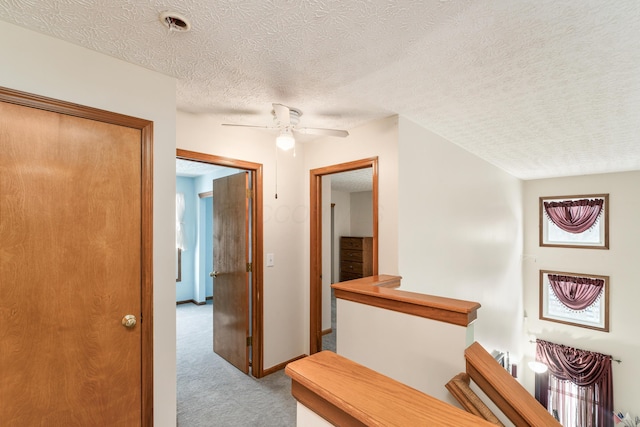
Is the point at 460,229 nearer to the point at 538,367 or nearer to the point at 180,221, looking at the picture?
the point at 538,367

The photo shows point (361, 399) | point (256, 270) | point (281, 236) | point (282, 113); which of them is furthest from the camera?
point (281, 236)

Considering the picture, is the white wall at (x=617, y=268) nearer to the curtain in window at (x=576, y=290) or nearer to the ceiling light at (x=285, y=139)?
the curtain in window at (x=576, y=290)

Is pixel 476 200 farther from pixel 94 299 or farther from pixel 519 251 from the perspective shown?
pixel 94 299

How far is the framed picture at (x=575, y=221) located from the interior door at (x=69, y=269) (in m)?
6.59

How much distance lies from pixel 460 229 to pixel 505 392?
224cm

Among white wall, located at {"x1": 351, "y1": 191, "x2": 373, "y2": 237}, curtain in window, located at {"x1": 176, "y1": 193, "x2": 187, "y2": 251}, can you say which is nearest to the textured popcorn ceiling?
curtain in window, located at {"x1": 176, "y1": 193, "x2": 187, "y2": 251}

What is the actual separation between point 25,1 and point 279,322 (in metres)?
2.81

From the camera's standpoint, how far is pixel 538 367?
5.46m

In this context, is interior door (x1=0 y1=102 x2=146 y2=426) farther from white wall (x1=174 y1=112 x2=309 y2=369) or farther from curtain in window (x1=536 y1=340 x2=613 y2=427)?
curtain in window (x1=536 y1=340 x2=613 y2=427)

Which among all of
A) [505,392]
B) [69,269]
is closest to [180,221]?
[69,269]

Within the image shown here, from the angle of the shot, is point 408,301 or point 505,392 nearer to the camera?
point 505,392

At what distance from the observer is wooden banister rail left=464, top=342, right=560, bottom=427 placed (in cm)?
126

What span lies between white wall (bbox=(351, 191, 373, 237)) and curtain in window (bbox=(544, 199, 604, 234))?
3.41m

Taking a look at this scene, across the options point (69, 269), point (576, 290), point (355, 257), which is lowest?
point (576, 290)
